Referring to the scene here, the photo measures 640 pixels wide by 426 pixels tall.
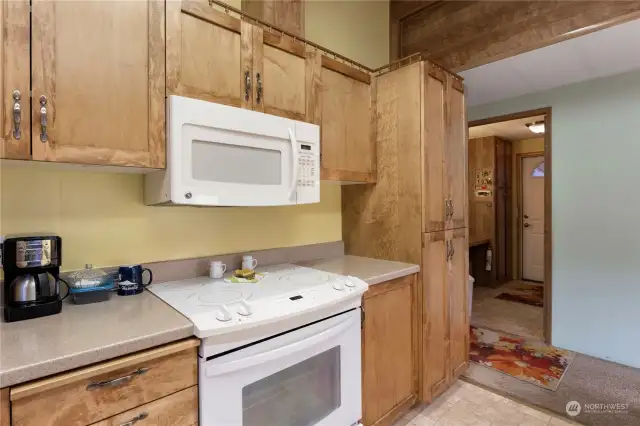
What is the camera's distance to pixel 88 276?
1327 millimetres

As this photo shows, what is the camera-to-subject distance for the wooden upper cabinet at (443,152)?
78.7 inches

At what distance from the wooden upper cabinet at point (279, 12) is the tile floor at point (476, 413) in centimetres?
237

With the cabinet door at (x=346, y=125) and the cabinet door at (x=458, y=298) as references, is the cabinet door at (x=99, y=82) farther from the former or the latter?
the cabinet door at (x=458, y=298)

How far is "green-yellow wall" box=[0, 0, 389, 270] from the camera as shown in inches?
51.4

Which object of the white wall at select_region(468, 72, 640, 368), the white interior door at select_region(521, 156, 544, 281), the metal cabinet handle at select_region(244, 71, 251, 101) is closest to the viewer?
the metal cabinet handle at select_region(244, 71, 251, 101)

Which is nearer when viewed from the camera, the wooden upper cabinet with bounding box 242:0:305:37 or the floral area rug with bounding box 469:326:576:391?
the wooden upper cabinet with bounding box 242:0:305:37

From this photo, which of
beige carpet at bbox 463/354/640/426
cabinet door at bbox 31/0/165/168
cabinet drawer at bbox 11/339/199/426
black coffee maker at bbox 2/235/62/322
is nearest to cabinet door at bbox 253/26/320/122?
cabinet door at bbox 31/0/165/168

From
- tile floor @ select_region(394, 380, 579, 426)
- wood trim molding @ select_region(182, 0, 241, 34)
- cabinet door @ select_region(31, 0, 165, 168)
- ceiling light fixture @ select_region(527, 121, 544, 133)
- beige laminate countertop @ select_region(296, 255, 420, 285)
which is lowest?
tile floor @ select_region(394, 380, 579, 426)

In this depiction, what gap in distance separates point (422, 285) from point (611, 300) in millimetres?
1858

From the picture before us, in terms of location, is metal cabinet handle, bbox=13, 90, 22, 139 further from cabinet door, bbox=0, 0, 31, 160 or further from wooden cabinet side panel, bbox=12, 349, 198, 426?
wooden cabinet side panel, bbox=12, 349, 198, 426

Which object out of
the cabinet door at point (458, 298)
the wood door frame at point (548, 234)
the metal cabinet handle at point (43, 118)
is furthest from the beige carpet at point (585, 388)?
the metal cabinet handle at point (43, 118)

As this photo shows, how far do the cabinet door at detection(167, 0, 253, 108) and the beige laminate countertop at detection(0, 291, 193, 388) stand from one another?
34.4 inches

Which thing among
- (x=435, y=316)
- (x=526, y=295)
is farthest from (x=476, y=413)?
(x=526, y=295)

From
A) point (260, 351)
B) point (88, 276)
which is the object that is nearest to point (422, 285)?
point (260, 351)
